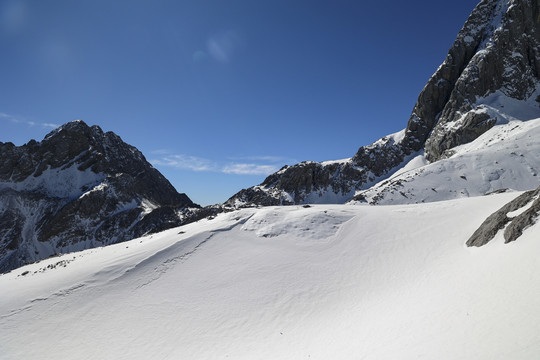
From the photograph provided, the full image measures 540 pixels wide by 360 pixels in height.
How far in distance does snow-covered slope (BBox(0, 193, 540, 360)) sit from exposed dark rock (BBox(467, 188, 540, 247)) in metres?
0.55

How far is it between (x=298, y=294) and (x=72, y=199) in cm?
10682

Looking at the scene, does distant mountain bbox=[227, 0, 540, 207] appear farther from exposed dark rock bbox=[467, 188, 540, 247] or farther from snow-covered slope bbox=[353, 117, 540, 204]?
exposed dark rock bbox=[467, 188, 540, 247]

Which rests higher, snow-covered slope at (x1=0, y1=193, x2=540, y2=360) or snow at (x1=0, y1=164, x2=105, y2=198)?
snow at (x1=0, y1=164, x2=105, y2=198)

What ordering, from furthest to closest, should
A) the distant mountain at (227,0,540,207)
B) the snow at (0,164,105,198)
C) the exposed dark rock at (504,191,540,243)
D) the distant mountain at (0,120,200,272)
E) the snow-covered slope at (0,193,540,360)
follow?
the snow at (0,164,105,198)
the distant mountain at (0,120,200,272)
the distant mountain at (227,0,540,207)
the exposed dark rock at (504,191,540,243)
the snow-covered slope at (0,193,540,360)

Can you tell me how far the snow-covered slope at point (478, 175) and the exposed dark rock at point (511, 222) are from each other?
29.0 m

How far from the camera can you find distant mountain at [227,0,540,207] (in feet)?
219

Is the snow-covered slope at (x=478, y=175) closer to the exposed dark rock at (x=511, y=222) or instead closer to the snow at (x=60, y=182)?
the exposed dark rock at (x=511, y=222)

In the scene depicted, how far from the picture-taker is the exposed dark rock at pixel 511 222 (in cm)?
1046

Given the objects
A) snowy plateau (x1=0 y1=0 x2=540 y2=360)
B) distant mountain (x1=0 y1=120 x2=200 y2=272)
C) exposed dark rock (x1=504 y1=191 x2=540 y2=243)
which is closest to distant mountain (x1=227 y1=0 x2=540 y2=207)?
snowy plateau (x1=0 y1=0 x2=540 y2=360)

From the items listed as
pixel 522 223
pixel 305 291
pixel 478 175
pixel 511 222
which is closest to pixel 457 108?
pixel 478 175

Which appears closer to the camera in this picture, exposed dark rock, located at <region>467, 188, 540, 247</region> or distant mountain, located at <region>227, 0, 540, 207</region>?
exposed dark rock, located at <region>467, 188, 540, 247</region>

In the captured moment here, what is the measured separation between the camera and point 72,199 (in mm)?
93938

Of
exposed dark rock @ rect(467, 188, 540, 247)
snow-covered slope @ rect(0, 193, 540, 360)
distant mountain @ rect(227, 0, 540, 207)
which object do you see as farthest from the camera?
distant mountain @ rect(227, 0, 540, 207)

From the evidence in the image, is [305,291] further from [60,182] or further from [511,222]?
[60,182]
